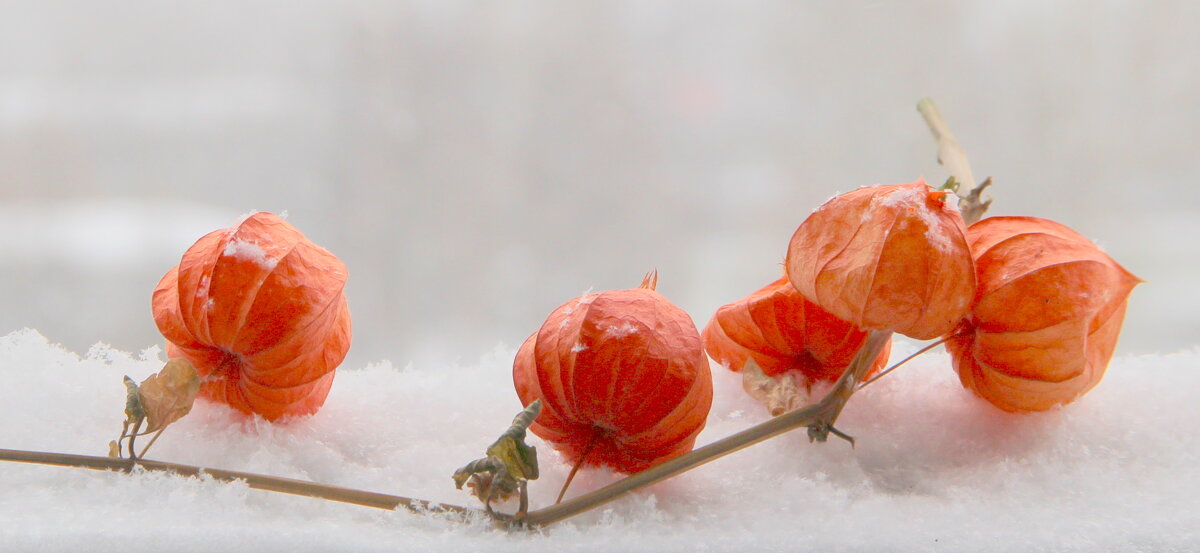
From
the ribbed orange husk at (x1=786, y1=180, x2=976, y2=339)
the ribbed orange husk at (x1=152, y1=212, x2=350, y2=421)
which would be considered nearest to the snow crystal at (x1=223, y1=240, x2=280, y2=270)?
the ribbed orange husk at (x1=152, y1=212, x2=350, y2=421)

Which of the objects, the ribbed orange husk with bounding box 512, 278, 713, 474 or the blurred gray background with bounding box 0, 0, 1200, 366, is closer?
the ribbed orange husk with bounding box 512, 278, 713, 474

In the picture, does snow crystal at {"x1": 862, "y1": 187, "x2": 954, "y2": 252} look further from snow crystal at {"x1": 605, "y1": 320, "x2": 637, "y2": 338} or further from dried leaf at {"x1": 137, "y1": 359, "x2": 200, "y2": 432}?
dried leaf at {"x1": 137, "y1": 359, "x2": 200, "y2": 432}

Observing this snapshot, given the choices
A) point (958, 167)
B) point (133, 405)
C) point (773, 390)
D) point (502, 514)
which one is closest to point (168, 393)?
point (133, 405)

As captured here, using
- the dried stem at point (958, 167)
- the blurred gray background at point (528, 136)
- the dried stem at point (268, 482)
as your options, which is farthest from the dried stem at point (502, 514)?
the blurred gray background at point (528, 136)

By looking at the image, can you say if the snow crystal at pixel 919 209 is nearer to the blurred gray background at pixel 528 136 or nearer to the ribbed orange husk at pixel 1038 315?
the ribbed orange husk at pixel 1038 315

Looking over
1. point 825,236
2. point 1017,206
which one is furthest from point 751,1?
point 825,236

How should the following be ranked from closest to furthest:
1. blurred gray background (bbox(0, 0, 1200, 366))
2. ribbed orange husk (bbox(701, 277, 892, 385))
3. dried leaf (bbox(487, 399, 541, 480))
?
dried leaf (bbox(487, 399, 541, 480)) → ribbed orange husk (bbox(701, 277, 892, 385)) → blurred gray background (bbox(0, 0, 1200, 366))

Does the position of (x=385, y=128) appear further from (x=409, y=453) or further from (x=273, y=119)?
(x=409, y=453)
